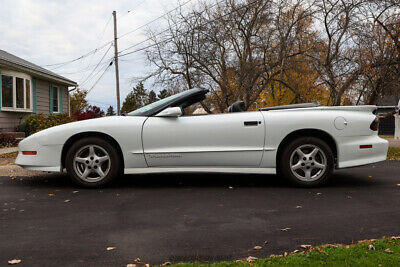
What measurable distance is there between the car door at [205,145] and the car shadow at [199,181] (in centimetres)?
48

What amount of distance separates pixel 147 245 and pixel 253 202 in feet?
5.59

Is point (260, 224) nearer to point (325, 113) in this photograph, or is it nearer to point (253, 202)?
point (253, 202)

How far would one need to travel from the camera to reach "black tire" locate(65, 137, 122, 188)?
4719mm

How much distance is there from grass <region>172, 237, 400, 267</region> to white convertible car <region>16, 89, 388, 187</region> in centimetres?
225

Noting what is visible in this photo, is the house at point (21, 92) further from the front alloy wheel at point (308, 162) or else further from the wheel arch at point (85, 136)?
the front alloy wheel at point (308, 162)

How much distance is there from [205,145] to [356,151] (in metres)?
2.10

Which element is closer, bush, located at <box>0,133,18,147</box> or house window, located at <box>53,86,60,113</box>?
bush, located at <box>0,133,18,147</box>

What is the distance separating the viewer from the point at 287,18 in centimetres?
1459

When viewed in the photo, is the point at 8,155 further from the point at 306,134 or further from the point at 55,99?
the point at 55,99

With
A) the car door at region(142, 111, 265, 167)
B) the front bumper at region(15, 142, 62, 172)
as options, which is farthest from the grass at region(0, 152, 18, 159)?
the car door at region(142, 111, 265, 167)

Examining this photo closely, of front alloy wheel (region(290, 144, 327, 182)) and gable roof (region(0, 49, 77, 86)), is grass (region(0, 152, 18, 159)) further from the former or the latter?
front alloy wheel (region(290, 144, 327, 182))

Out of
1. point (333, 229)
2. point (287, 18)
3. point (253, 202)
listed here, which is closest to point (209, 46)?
point (287, 18)

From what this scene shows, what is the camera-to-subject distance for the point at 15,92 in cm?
1370

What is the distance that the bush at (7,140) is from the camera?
483 inches
